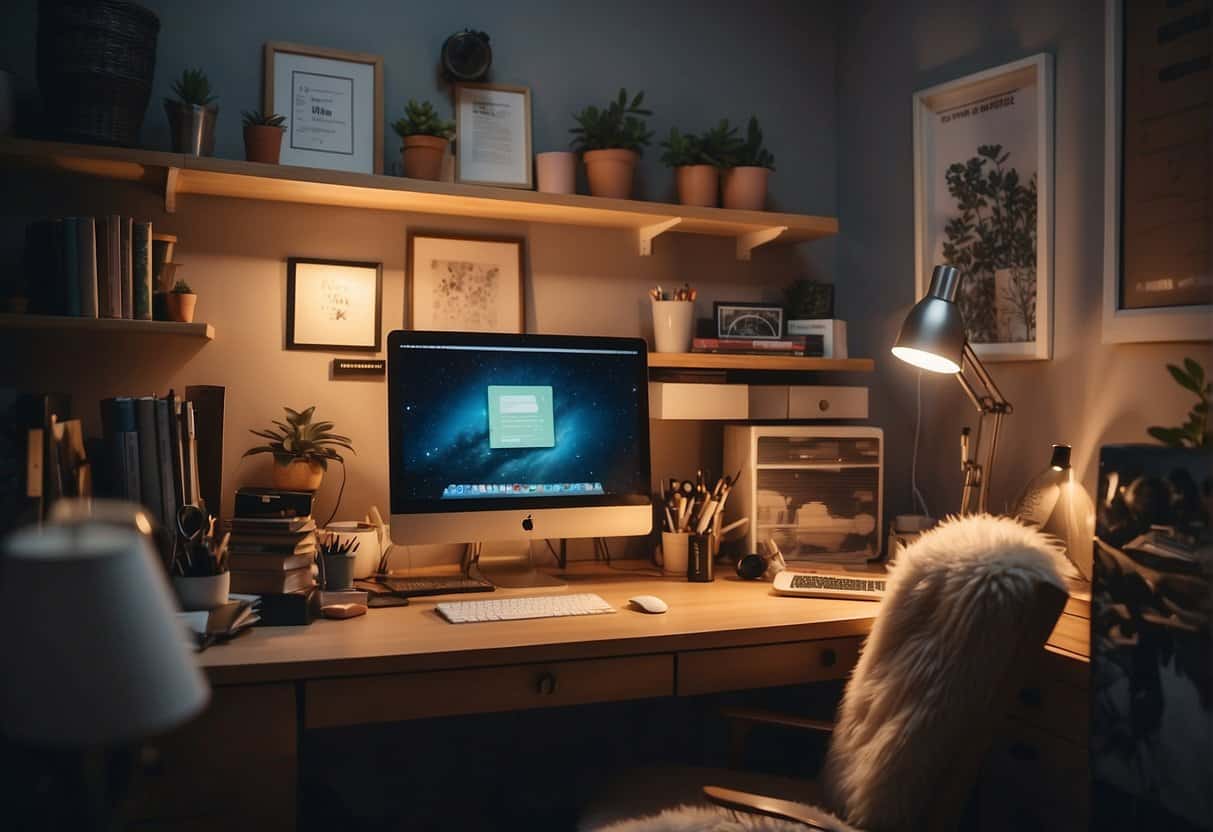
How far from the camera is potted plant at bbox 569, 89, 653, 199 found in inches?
95.3

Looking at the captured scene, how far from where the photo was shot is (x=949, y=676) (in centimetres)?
145

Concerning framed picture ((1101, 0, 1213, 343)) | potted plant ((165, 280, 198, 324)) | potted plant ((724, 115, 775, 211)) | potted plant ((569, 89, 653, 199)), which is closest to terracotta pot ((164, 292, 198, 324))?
potted plant ((165, 280, 198, 324))

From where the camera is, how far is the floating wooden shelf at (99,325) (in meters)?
1.86

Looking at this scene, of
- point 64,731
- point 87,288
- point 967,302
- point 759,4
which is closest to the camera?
point 64,731

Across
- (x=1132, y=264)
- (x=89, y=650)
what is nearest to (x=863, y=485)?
(x=1132, y=264)

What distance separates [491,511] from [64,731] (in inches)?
51.2

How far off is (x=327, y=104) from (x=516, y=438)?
879 mm

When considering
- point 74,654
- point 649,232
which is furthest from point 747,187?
point 74,654

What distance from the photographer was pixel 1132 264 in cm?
198

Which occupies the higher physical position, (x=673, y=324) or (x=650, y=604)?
(x=673, y=324)

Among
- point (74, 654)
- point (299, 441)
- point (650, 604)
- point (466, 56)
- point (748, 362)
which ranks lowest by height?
point (650, 604)

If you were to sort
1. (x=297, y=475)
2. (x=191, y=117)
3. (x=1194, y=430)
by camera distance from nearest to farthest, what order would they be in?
(x=1194, y=430), (x=191, y=117), (x=297, y=475)

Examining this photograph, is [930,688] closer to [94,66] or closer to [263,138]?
[263,138]

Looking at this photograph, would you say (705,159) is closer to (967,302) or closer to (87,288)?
(967,302)
